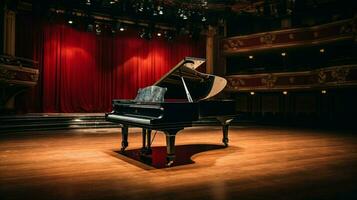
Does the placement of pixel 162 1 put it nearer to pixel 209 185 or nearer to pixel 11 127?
pixel 11 127

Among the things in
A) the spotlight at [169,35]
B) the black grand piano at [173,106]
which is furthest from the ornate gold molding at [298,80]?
the black grand piano at [173,106]

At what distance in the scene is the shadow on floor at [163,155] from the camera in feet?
13.1

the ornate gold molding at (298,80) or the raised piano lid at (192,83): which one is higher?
the ornate gold molding at (298,80)

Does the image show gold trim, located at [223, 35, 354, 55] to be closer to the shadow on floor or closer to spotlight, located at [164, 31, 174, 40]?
spotlight, located at [164, 31, 174, 40]

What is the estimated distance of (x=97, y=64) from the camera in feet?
39.7

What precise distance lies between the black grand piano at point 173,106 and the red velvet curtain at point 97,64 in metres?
7.10

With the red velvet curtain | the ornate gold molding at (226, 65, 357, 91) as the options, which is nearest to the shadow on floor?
the ornate gold molding at (226, 65, 357, 91)

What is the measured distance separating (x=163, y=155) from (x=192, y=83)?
47.4 inches

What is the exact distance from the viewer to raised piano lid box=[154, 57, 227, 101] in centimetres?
459

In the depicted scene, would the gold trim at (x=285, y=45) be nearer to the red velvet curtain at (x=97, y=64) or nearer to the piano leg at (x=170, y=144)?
the red velvet curtain at (x=97, y=64)

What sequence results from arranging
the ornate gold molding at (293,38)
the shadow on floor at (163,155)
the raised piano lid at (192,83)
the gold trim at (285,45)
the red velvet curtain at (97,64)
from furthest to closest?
the red velvet curtain at (97,64)
the gold trim at (285,45)
the ornate gold molding at (293,38)
the raised piano lid at (192,83)
the shadow on floor at (163,155)

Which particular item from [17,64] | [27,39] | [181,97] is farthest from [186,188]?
[27,39]

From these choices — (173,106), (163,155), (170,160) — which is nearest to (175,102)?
Result: (173,106)

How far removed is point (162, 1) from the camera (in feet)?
33.9
